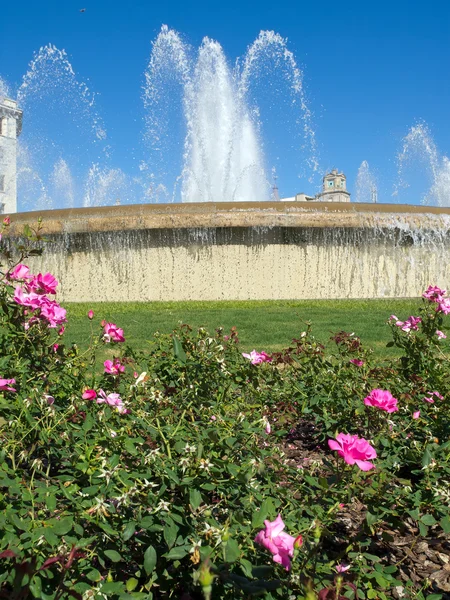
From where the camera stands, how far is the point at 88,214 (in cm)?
1080

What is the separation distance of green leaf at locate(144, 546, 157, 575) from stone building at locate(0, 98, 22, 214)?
184ft

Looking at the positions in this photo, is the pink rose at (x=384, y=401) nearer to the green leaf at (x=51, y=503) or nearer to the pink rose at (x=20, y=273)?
the green leaf at (x=51, y=503)

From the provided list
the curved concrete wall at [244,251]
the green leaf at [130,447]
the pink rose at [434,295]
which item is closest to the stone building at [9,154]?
the curved concrete wall at [244,251]

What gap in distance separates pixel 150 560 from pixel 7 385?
1092mm

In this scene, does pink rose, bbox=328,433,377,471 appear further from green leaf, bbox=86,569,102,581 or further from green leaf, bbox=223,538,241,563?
green leaf, bbox=86,569,102,581

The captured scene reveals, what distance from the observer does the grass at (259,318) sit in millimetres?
6609

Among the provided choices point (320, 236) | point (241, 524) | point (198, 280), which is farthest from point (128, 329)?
point (241, 524)

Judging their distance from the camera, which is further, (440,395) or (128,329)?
(128,329)

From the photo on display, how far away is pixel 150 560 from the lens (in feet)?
5.39

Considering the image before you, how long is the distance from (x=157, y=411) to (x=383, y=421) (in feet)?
3.17

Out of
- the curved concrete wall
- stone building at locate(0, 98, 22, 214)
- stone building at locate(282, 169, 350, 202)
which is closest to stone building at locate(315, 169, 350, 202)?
stone building at locate(282, 169, 350, 202)

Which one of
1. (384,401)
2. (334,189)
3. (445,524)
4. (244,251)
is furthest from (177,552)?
(334,189)

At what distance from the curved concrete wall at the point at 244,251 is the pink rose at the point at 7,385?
26.4ft

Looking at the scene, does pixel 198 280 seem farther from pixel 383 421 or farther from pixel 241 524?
pixel 241 524
